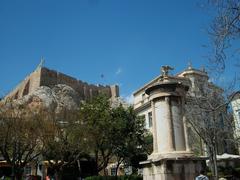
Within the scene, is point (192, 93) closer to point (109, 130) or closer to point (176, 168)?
point (109, 130)

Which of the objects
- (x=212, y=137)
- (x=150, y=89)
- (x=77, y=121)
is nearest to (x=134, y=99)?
(x=77, y=121)

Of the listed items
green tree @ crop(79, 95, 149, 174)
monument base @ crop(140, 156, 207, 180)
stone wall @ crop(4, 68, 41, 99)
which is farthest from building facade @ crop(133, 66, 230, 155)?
stone wall @ crop(4, 68, 41, 99)

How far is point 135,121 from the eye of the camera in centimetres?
3450

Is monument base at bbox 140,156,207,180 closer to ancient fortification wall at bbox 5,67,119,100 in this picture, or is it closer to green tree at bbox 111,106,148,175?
green tree at bbox 111,106,148,175

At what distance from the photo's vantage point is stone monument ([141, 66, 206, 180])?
1387 centimetres

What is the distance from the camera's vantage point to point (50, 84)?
9288 centimetres

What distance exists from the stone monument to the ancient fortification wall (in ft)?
240

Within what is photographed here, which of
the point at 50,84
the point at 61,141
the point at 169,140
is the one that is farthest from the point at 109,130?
the point at 50,84

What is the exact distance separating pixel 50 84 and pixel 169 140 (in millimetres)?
81498

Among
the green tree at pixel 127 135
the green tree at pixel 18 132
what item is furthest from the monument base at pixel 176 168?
the green tree at pixel 127 135

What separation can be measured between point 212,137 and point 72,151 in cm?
1187

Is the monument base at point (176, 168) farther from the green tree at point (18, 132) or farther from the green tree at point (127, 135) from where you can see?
the green tree at point (127, 135)

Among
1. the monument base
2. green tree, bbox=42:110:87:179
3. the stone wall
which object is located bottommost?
the monument base

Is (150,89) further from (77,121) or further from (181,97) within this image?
(77,121)
